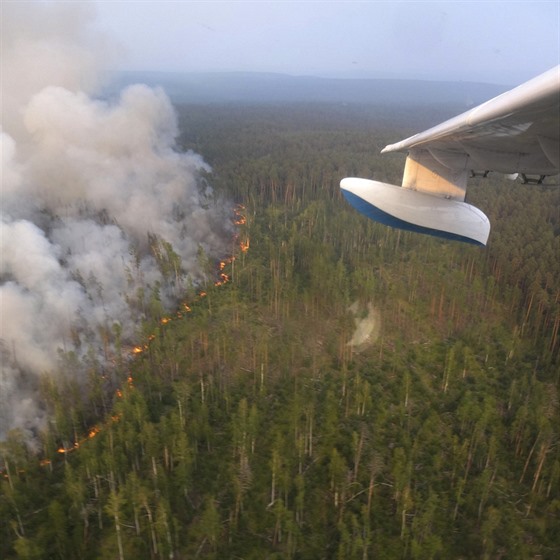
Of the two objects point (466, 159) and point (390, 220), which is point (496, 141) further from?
point (390, 220)

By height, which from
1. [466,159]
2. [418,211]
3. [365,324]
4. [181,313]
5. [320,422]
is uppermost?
[466,159]

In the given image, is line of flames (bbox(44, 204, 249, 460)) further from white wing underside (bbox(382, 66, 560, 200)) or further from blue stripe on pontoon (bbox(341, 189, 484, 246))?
white wing underside (bbox(382, 66, 560, 200))

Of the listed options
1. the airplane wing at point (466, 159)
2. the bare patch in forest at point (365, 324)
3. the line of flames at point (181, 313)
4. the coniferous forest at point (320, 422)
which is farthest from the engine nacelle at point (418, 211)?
the bare patch in forest at point (365, 324)

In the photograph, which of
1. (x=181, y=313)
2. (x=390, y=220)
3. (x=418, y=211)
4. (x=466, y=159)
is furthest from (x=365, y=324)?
(x=466, y=159)

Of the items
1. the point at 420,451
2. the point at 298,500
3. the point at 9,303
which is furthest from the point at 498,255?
the point at 9,303

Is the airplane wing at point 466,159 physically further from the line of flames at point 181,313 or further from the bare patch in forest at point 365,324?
the bare patch in forest at point 365,324

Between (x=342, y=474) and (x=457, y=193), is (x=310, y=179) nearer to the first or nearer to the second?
(x=342, y=474)

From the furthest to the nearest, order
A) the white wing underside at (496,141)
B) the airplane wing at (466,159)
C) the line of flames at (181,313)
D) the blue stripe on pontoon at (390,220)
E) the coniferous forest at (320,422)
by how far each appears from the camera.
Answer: the line of flames at (181,313) → the coniferous forest at (320,422) → the blue stripe on pontoon at (390,220) → the airplane wing at (466,159) → the white wing underside at (496,141)
